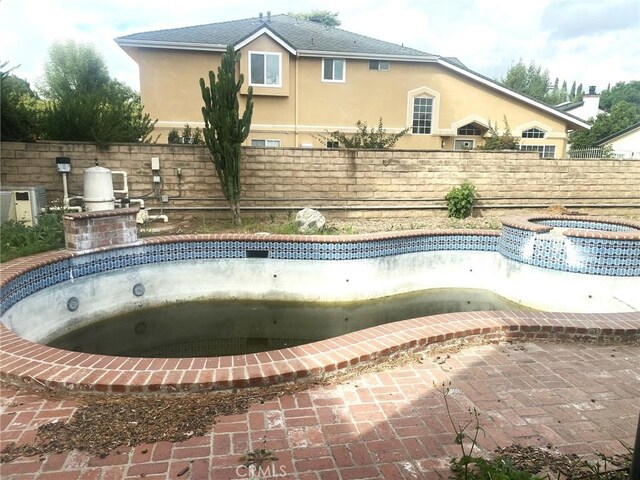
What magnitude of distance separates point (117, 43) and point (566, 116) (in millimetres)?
19011

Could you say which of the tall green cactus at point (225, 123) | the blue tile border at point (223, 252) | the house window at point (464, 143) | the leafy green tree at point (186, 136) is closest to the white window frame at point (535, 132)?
the house window at point (464, 143)

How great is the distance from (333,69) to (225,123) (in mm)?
9763

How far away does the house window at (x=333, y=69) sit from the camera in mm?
17562

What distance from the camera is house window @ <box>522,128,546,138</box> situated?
19609 mm

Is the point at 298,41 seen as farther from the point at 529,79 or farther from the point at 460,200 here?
the point at 529,79

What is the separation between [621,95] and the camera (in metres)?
62.9

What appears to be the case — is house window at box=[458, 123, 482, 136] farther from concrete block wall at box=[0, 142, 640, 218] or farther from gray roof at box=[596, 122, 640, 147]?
gray roof at box=[596, 122, 640, 147]

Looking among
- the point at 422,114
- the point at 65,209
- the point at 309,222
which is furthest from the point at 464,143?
the point at 65,209

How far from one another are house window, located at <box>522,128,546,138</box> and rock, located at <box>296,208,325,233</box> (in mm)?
14417

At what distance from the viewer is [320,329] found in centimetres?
631

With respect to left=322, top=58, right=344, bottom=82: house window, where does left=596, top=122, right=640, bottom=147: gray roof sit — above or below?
below

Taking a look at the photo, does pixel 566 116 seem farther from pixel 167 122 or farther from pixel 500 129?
pixel 167 122

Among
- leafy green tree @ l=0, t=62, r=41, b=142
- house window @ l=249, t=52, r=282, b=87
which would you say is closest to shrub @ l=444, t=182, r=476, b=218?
house window @ l=249, t=52, r=282, b=87

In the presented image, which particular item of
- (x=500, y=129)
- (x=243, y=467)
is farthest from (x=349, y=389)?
(x=500, y=129)
